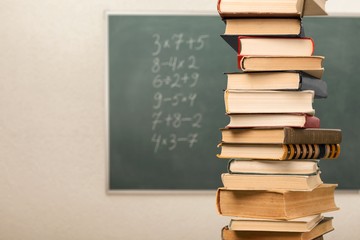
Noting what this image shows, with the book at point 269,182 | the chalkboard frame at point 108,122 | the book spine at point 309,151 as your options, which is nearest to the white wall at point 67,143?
the chalkboard frame at point 108,122

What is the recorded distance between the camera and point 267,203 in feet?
6.25

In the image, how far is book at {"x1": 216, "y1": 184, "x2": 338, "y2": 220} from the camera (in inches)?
73.9

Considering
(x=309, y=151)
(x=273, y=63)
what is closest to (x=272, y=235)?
(x=309, y=151)

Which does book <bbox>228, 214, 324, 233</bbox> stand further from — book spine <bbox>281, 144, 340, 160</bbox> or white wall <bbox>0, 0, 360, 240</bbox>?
white wall <bbox>0, 0, 360, 240</bbox>

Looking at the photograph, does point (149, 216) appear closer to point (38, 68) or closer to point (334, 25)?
point (38, 68)

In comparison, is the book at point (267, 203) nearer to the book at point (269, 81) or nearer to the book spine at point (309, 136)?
the book spine at point (309, 136)

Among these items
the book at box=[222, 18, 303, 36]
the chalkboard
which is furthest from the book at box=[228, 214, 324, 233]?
the chalkboard

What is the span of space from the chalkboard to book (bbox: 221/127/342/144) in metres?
1.75

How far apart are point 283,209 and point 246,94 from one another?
33cm

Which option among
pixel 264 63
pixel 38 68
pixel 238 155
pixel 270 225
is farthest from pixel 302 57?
pixel 38 68

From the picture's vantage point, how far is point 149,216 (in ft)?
12.5

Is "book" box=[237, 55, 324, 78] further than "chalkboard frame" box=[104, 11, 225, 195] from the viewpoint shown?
No

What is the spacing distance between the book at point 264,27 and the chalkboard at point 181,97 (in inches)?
70.7

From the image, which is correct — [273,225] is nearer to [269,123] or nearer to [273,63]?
[269,123]
